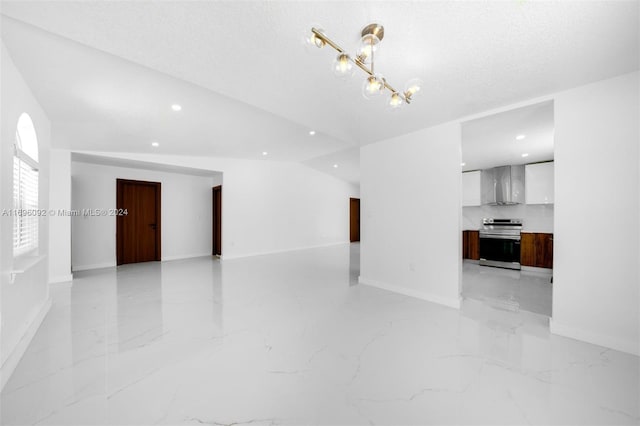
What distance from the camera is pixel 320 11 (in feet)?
5.03

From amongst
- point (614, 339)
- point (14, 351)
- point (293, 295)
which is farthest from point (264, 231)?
point (614, 339)

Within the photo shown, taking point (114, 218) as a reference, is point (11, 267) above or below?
below

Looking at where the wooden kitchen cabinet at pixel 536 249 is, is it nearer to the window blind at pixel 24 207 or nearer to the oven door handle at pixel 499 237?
the oven door handle at pixel 499 237

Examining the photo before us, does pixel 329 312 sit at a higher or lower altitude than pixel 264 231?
lower

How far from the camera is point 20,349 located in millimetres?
2059

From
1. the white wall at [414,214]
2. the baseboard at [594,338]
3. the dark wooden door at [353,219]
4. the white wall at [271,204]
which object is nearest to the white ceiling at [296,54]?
the white wall at [414,214]

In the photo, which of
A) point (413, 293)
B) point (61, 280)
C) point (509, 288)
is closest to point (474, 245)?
point (509, 288)

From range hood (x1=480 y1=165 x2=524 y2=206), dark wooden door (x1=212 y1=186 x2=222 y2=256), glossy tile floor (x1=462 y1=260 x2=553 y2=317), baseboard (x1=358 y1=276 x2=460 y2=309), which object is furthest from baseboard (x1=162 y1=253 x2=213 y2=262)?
range hood (x1=480 y1=165 x2=524 y2=206)

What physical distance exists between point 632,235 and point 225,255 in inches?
275

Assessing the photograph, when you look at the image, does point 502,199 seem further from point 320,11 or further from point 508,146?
point 320,11

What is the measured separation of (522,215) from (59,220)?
9421mm

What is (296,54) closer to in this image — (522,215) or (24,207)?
(24,207)

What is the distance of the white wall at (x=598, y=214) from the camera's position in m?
2.17

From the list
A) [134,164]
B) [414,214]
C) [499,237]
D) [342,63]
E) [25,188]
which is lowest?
[499,237]
